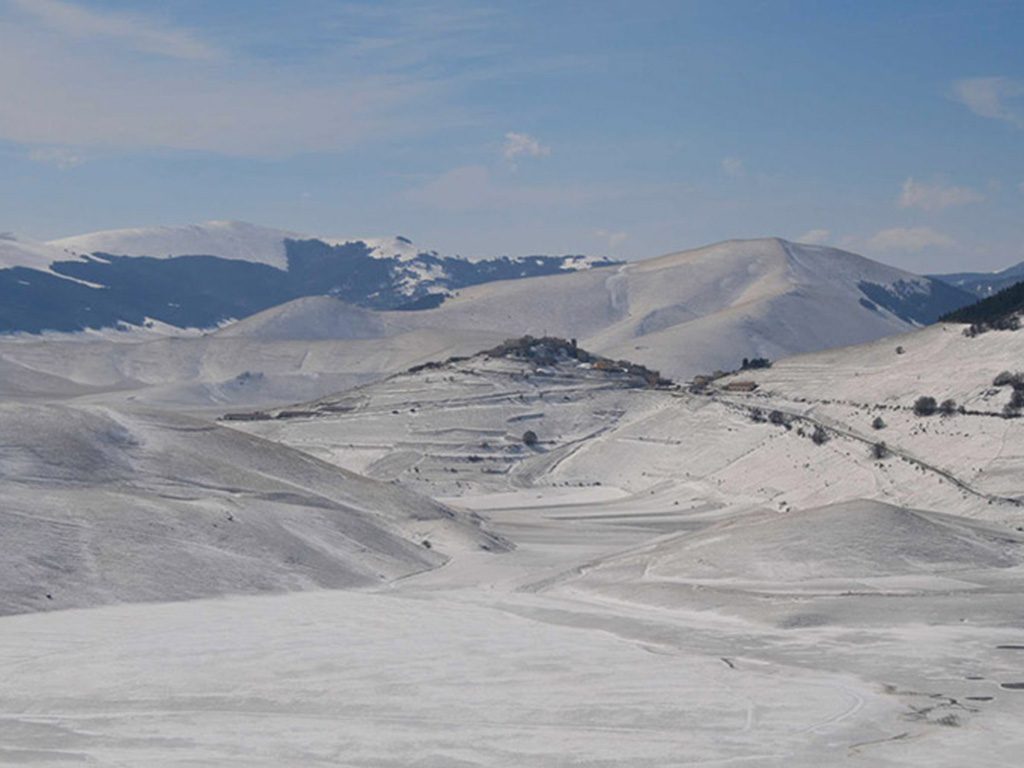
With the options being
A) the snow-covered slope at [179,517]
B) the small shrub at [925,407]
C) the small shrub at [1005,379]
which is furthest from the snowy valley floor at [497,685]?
the small shrub at [1005,379]

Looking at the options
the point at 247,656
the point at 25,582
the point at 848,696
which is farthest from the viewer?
the point at 25,582

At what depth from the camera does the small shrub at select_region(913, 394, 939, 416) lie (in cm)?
8056

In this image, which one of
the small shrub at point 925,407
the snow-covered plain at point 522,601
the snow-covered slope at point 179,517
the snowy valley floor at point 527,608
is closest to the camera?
the snowy valley floor at point 527,608

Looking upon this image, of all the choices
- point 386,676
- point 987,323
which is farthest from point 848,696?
point 987,323

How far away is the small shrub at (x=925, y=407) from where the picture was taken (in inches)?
3172

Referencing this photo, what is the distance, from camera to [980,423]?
75938mm

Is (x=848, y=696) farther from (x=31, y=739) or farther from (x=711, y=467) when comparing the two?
(x=711, y=467)

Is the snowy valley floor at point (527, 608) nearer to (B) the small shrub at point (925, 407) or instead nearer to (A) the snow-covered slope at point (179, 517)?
(A) the snow-covered slope at point (179, 517)

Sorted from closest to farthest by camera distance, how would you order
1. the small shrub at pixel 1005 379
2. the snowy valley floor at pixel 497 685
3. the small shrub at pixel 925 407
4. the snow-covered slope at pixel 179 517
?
1. the snowy valley floor at pixel 497 685
2. the snow-covered slope at pixel 179 517
3. the small shrub at pixel 925 407
4. the small shrub at pixel 1005 379

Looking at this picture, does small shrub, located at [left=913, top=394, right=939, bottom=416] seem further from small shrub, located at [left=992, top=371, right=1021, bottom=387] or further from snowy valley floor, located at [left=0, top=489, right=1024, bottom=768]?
snowy valley floor, located at [left=0, top=489, right=1024, bottom=768]

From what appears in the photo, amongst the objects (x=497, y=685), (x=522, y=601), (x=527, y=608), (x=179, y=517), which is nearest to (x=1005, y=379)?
(x=522, y=601)

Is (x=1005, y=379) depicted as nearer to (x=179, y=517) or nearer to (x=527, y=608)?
(x=527, y=608)

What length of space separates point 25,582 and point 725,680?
1906 cm

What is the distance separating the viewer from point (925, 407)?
265ft
